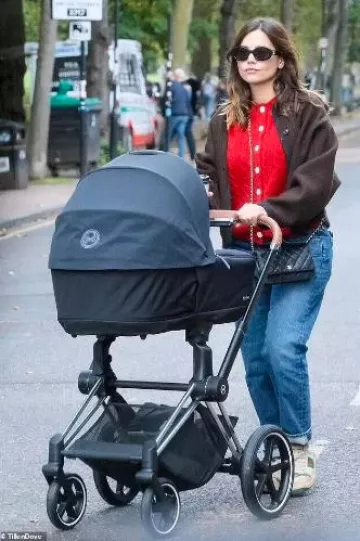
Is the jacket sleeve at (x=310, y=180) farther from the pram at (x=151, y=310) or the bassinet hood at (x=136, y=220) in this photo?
the bassinet hood at (x=136, y=220)

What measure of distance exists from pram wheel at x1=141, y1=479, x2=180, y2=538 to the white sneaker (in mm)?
843

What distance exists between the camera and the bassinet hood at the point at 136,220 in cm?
536

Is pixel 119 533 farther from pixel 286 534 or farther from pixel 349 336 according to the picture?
pixel 349 336

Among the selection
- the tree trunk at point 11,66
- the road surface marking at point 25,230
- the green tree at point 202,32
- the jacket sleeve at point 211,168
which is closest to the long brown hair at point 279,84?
the jacket sleeve at point 211,168

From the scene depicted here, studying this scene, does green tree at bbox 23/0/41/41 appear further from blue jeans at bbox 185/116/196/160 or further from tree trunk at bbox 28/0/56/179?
tree trunk at bbox 28/0/56/179

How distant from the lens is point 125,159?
5668mm

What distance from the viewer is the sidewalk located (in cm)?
2020

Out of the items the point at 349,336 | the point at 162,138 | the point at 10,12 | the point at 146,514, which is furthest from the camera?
the point at 162,138

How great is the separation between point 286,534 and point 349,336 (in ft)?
16.8

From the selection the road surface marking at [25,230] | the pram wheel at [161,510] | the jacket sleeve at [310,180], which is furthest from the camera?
the road surface marking at [25,230]

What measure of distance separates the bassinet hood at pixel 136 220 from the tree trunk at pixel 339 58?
2288 inches

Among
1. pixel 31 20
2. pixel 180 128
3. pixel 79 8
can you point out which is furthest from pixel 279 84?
pixel 31 20

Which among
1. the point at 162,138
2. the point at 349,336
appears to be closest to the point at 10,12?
the point at 162,138

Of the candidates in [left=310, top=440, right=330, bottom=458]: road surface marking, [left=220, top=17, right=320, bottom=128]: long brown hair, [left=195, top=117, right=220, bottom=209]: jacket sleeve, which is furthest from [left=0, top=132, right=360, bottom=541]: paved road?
[left=220, top=17, right=320, bottom=128]: long brown hair
